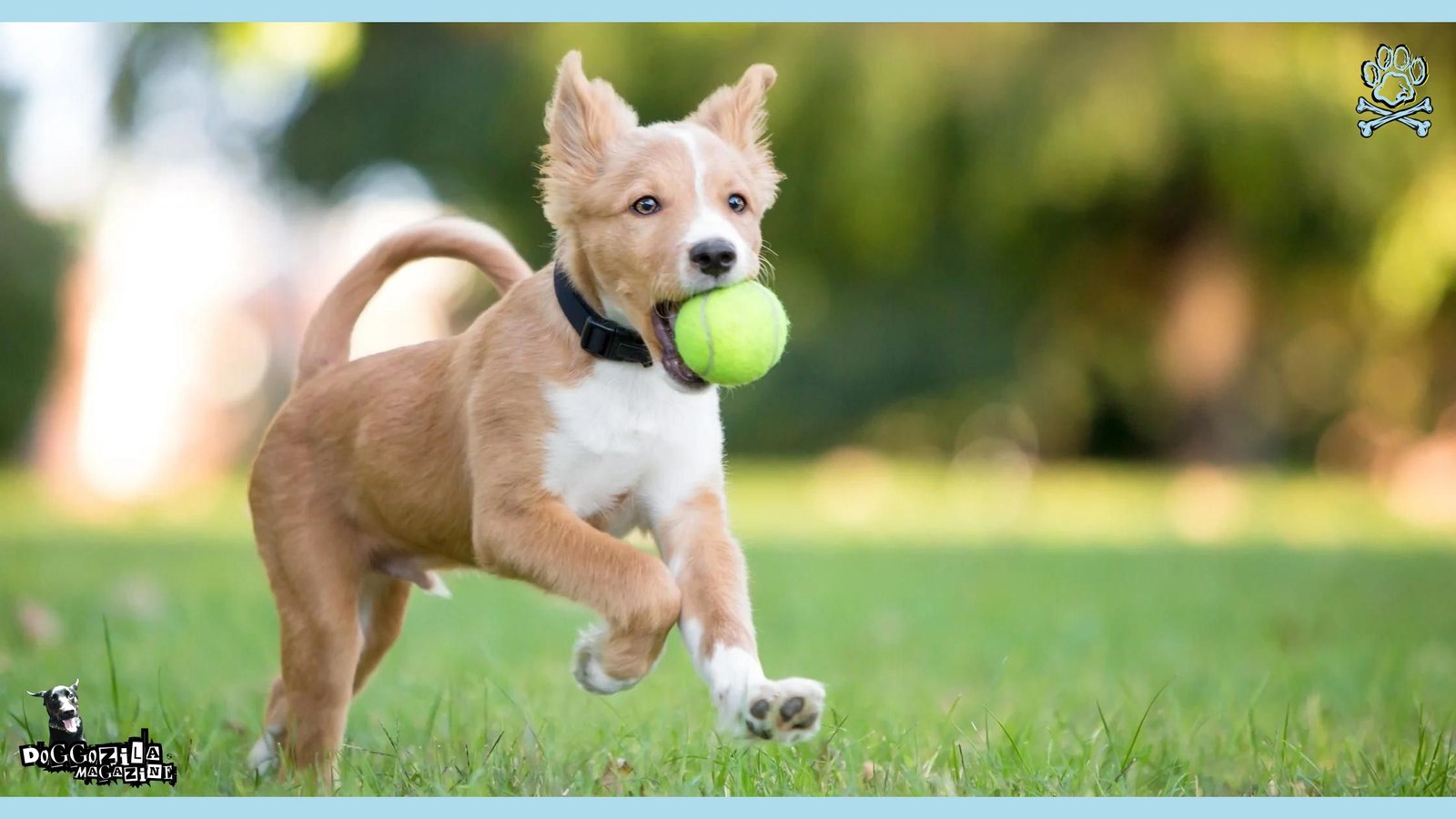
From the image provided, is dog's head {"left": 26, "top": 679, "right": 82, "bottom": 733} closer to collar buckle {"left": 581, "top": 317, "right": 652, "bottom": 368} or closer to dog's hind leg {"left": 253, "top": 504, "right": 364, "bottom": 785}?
dog's hind leg {"left": 253, "top": 504, "right": 364, "bottom": 785}

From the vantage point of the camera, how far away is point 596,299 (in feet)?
9.54

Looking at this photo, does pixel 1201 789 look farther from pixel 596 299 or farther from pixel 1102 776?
pixel 596 299

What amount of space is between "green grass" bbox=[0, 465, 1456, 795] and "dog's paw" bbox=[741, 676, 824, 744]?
1.58 feet

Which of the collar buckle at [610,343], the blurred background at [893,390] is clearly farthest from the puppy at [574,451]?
the blurred background at [893,390]

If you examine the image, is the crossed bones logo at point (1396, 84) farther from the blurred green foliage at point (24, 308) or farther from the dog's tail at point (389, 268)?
the blurred green foliage at point (24, 308)

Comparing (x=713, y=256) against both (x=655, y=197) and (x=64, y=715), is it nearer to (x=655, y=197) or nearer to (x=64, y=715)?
(x=655, y=197)

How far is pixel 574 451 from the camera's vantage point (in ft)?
9.27

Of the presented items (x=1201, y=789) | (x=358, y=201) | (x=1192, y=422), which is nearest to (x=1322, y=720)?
(x=1201, y=789)

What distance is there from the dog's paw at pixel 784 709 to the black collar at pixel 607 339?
2.40ft

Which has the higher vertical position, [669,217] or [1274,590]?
[669,217]

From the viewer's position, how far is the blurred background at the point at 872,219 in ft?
21.3

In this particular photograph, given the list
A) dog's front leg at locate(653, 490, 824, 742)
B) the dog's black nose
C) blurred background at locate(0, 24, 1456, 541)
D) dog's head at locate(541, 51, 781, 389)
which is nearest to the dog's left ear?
dog's head at locate(541, 51, 781, 389)

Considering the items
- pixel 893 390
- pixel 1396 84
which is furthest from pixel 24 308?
pixel 893 390

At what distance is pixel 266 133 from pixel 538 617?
124 inches
